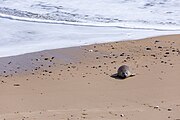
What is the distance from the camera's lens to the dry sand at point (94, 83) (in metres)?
→ 6.36

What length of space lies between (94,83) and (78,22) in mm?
4488

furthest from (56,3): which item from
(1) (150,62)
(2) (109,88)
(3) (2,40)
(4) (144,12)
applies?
(2) (109,88)

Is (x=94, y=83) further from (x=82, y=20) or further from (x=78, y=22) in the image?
(x=82, y=20)

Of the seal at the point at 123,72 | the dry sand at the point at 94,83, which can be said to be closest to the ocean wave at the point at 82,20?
the dry sand at the point at 94,83

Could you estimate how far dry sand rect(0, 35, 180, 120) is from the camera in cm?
636

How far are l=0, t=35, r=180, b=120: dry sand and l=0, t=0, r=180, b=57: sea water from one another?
753mm

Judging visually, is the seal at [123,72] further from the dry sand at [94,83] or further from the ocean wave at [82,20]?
the ocean wave at [82,20]

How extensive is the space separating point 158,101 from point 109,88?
2.92 feet

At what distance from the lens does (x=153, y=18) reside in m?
12.1

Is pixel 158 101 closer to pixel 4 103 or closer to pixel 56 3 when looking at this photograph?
pixel 4 103

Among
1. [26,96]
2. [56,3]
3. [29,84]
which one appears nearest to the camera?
[26,96]

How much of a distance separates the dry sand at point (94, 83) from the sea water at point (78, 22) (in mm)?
753

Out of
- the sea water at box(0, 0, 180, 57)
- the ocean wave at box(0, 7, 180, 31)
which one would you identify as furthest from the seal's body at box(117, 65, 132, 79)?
the ocean wave at box(0, 7, 180, 31)

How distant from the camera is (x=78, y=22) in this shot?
11898 mm
